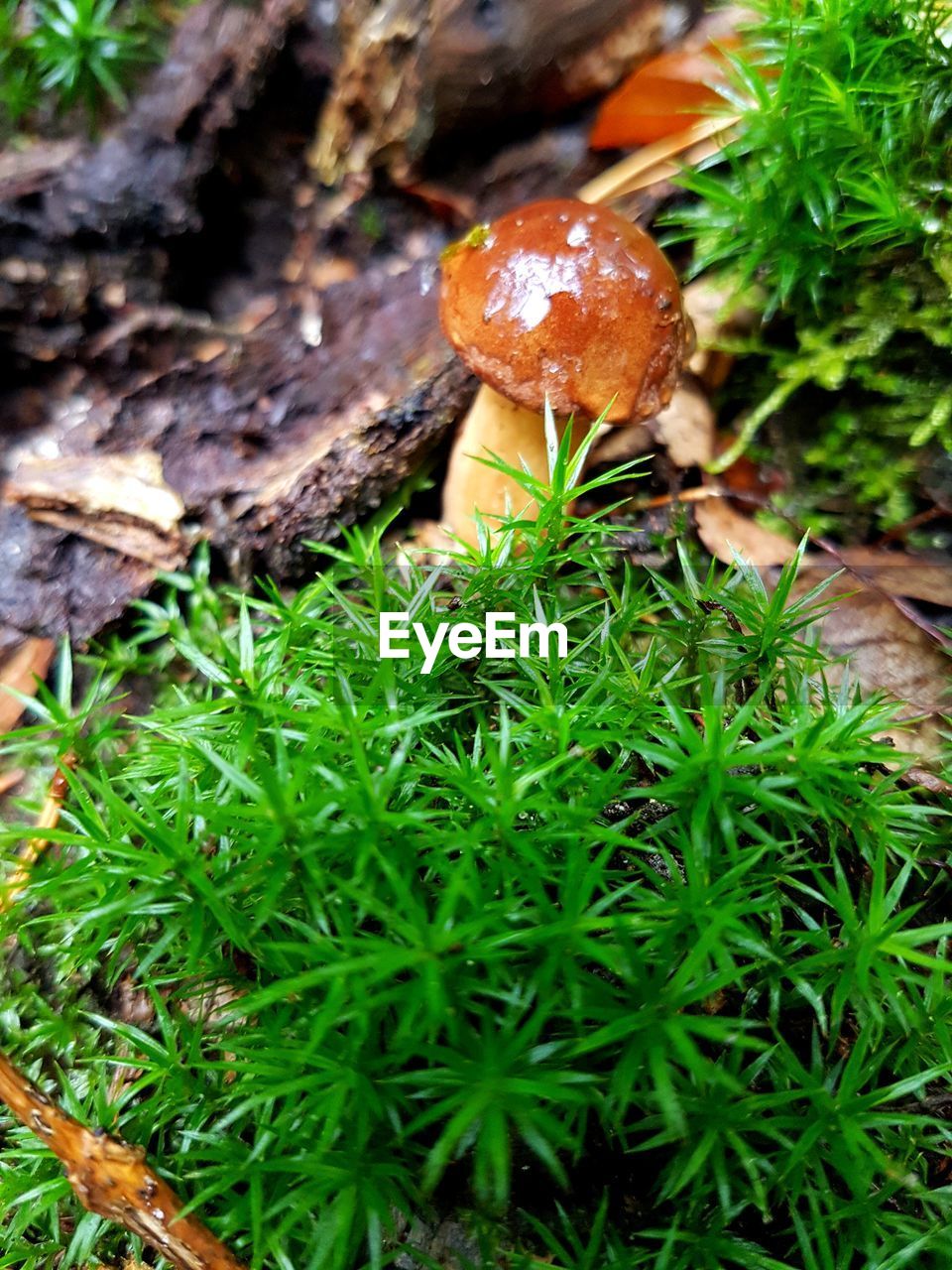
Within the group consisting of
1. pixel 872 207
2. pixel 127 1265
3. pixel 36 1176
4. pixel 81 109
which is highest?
pixel 81 109

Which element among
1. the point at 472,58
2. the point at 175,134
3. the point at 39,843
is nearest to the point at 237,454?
the point at 175,134

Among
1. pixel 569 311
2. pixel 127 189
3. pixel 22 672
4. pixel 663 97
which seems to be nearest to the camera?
pixel 569 311

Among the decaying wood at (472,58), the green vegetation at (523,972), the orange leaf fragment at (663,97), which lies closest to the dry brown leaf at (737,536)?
the green vegetation at (523,972)

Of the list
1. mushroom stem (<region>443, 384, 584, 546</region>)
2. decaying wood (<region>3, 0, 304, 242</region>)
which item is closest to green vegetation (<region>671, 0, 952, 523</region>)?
mushroom stem (<region>443, 384, 584, 546</region>)

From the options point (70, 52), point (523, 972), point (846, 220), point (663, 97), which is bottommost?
point (523, 972)

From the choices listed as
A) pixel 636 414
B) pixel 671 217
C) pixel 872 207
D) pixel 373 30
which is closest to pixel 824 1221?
pixel 636 414

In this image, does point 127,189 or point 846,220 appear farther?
point 127,189

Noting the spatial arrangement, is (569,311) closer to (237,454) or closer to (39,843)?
(237,454)

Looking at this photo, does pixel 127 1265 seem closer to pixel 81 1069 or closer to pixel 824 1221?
pixel 81 1069
